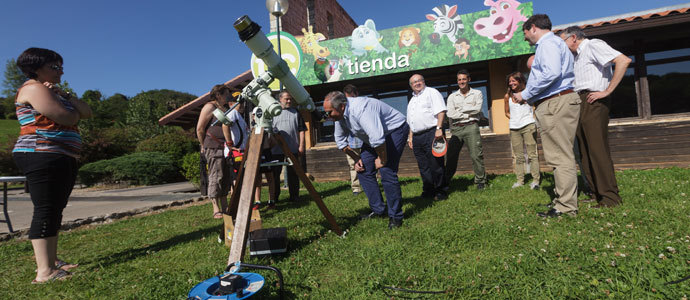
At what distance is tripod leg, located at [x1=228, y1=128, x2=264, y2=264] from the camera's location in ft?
8.13

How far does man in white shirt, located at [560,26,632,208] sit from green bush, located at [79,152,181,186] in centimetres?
1704

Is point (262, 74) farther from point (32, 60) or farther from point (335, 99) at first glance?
point (32, 60)

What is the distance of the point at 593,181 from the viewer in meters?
3.95

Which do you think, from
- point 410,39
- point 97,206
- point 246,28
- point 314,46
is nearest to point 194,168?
point 97,206

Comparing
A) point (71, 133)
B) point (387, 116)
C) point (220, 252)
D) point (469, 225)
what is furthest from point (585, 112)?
point (71, 133)

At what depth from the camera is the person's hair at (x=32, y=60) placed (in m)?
2.86

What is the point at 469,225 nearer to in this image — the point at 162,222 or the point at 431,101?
the point at 431,101

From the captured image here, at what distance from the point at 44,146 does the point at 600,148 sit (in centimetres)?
553

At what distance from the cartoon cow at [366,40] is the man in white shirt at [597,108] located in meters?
5.59

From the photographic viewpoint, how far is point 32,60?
286 cm

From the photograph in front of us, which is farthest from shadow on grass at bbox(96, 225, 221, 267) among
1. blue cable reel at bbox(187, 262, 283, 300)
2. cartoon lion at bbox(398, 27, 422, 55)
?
cartoon lion at bbox(398, 27, 422, 55)

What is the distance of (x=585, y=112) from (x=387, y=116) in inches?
89.1

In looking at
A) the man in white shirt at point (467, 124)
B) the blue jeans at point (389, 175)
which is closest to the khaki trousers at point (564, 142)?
the blue jeans at point (389, 175)

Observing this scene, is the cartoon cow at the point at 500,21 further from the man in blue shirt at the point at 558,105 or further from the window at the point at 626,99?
the man in blue shirt at the point at 558,105
